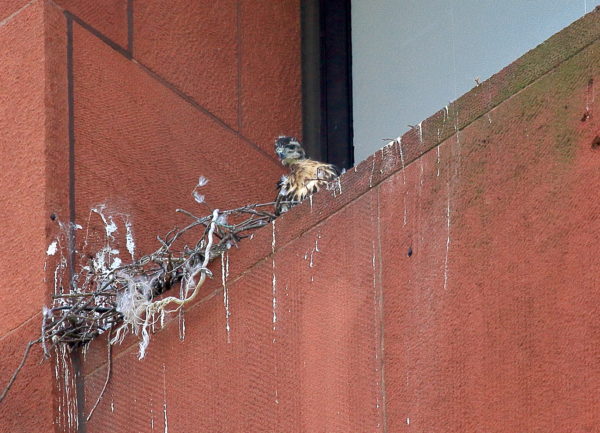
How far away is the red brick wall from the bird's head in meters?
0.78

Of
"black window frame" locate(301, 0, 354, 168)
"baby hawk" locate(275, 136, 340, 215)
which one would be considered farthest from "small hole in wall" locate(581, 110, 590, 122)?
"black window frame" locate(301, 0, 354, 168)

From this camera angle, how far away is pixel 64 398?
5883 mm

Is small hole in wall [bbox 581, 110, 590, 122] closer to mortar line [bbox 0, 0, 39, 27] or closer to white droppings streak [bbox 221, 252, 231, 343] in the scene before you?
white droppings streak [bbox 221, 252, 231, 343]

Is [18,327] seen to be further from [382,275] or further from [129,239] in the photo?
[382,275]

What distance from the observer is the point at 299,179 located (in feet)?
22.8

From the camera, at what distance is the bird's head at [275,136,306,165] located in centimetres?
718

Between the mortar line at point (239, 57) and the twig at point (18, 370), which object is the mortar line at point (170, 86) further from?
the twig at point (18, 370)

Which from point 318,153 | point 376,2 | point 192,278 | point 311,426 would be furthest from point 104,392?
point 376,2

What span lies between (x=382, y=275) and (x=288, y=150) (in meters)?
2.08

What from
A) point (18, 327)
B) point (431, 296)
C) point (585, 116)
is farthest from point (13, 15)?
point (585, 116)

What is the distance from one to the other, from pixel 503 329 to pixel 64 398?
1.87 metres

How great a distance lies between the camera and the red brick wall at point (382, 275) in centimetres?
481

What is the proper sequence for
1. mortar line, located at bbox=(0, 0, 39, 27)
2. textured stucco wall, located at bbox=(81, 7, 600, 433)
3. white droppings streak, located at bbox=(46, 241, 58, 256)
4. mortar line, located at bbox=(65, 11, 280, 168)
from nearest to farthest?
textured stucco wall, located at bbox=(81, 7, 600, 433) < white droppings streak, located at bbox=(46, 241, 58, 256) < mortar line, located at bbox=(0, 0, 39, 27) < mortar line, located at bbox=(65, 11, 280, 168)

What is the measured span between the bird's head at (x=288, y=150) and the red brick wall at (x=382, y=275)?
781 mm
